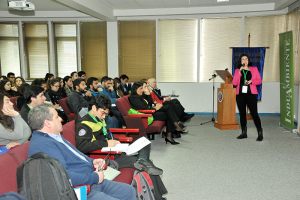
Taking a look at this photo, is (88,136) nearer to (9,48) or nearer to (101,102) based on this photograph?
(101,102)

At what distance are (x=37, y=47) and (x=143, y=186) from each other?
742cm

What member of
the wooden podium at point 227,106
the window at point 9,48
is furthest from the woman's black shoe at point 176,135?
the window at point 9,48

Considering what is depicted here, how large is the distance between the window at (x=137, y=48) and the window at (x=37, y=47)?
228 cm

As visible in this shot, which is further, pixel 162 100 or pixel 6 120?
pixel 162 100

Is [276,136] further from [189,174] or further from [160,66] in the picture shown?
[160,66]

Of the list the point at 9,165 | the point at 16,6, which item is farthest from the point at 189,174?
the point at 16,6

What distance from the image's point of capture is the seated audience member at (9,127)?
2913 millimetres

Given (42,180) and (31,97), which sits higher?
(31,97)

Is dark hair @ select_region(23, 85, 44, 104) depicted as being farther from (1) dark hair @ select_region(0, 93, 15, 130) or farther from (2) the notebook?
(2) the notebook

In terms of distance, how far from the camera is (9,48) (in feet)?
28.9

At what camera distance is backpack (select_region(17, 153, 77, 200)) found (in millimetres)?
1559

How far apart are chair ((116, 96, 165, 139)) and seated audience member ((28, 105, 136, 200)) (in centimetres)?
235

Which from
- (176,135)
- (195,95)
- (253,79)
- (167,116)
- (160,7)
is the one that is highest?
(160,7)

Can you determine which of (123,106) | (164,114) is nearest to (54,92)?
(123,106)
